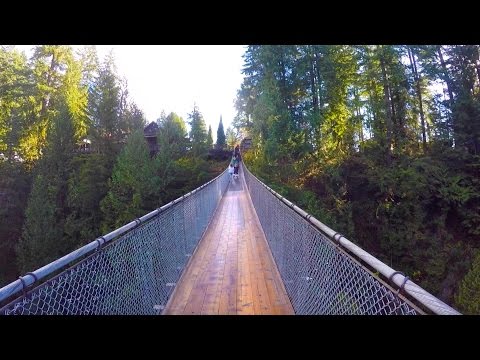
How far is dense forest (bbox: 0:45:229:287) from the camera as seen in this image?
57.7ft

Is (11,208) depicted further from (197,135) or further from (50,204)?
(197,135)

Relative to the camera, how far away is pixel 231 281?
3666 mm

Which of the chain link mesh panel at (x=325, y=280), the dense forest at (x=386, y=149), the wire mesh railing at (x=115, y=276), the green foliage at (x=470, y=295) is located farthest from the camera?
the dense forest at (x=386, y=149)

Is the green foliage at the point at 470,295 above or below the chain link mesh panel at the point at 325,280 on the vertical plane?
below

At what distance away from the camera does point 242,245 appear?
5426mm

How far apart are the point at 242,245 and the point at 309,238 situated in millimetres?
3020

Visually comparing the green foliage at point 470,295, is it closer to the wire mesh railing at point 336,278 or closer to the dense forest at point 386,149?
the dense forest at point 386,149

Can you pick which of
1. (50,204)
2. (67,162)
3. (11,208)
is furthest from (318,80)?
(11,208)

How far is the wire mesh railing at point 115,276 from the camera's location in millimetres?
1311

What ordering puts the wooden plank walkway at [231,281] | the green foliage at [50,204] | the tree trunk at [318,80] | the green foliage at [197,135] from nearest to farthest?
the wooden plank walkway at [231,281] < the green foliage at [50,204] < the tree trunk at [318,80] < the green foliage at [197,135]

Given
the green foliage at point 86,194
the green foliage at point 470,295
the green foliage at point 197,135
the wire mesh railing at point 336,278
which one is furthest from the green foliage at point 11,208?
the green foliage at point 470,295

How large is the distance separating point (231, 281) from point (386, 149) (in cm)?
1540
